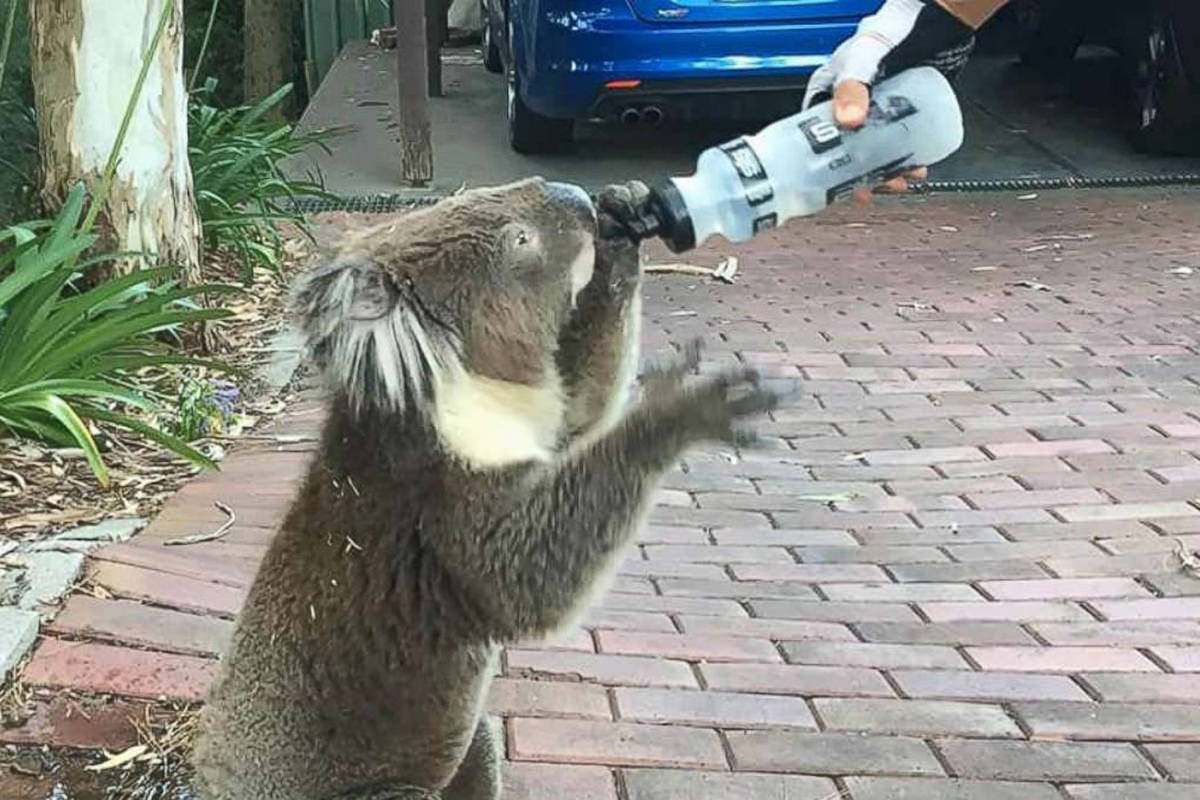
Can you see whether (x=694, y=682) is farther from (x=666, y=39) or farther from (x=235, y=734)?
(x=666, y=39)

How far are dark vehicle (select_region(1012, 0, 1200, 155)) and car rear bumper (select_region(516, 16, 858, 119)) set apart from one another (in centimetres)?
149

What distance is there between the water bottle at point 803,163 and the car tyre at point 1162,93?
495 centimetres

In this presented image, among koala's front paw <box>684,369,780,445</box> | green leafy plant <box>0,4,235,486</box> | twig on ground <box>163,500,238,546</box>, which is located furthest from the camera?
green leafy plant <box>0,4,235,486</box>

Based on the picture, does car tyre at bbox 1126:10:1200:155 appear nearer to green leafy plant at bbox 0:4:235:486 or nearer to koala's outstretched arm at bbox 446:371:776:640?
green leafy plant at bbox 0:4:235:486

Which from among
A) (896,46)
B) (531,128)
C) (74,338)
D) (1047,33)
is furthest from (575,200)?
(1047,33)

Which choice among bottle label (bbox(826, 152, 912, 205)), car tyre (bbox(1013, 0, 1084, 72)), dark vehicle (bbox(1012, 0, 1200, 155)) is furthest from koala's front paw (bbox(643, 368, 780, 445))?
car tyre (bbox(1013, 0, 1084, 72))

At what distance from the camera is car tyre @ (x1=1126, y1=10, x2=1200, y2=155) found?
7.07 meters

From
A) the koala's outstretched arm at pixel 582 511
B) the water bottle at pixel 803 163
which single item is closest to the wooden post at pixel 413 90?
the water bottle at pixel 803 163

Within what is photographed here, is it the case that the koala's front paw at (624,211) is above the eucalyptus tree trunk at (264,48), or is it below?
above

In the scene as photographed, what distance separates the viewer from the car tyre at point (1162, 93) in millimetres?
7074

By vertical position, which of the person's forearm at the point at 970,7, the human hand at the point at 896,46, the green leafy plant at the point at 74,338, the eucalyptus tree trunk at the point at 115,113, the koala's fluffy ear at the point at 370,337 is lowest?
the green leafy plant at the point at 74,338

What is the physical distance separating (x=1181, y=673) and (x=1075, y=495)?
0.94 meters

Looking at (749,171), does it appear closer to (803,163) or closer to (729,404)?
(803,163)

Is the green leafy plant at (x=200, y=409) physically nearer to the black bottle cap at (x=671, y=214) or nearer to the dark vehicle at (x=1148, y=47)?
the black bottle cap at (x=671, y=214)
